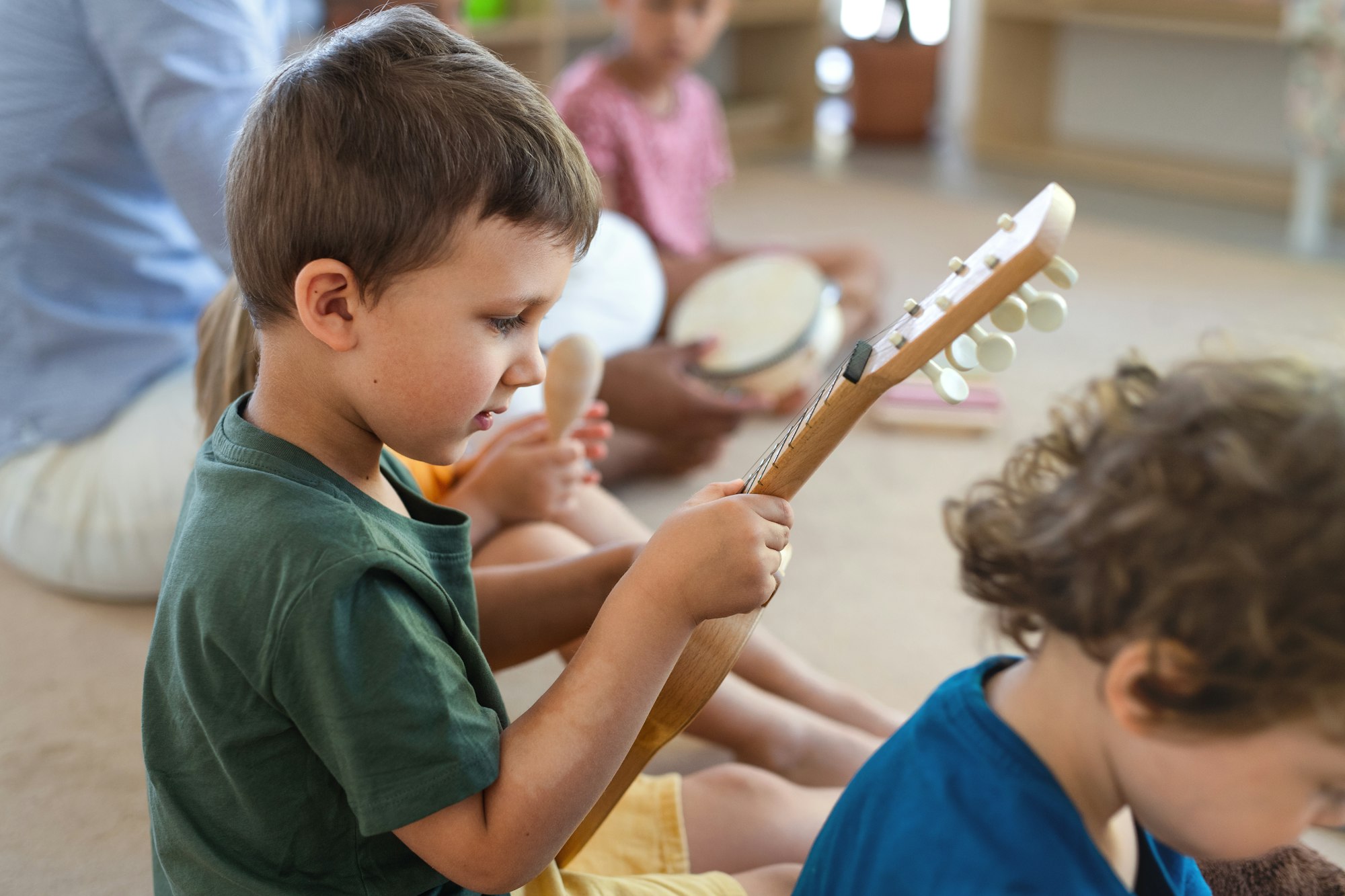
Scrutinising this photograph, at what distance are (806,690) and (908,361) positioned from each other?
1.88 feet

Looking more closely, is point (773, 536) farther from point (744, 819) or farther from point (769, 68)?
point (769, 68)

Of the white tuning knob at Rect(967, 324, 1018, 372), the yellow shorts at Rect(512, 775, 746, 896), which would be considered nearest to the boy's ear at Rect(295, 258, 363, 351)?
the white tuning knob at Rect(967, 324, 1018, 372)

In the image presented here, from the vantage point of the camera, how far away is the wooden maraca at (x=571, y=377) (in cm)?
99

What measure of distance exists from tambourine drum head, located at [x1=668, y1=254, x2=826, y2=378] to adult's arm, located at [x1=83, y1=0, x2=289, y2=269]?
69 centimetres

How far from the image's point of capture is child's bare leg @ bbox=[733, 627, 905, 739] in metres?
1.13

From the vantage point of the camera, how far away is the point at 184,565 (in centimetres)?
62

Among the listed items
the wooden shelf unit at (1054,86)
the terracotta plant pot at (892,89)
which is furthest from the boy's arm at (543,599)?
the terracotta plant pot at (892,89)

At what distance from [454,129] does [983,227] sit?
8.12 ft

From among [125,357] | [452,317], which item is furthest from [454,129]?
[125,357]

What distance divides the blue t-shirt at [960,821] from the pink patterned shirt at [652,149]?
4.91ft

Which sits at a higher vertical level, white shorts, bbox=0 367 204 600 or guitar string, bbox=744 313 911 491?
guitar string, bbox=744 313 911 491

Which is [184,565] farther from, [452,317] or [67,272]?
[67,272]

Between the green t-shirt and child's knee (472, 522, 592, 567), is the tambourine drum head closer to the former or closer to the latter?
child's knee (472, 522, 592, 567)

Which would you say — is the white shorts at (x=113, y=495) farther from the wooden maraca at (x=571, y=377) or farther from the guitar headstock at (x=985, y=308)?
the guitar headstock at (x=985, y=308)
